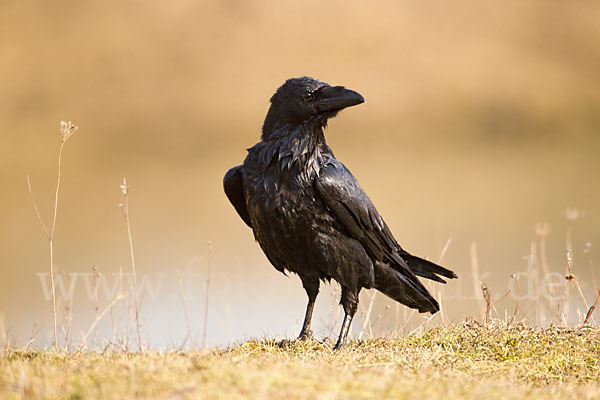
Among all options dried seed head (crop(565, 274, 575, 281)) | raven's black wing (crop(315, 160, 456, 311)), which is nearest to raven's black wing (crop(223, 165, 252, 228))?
raven's black wing (crop(315, 160, 456, 311))

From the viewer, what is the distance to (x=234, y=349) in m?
3.93

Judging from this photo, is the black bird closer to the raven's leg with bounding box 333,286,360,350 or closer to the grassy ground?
the raven's leg with bounding box 333,286,360,350

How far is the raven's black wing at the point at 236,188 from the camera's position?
15.6 feet

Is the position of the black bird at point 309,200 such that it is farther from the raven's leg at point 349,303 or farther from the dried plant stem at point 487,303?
A: the dried plant stem at point 487,303

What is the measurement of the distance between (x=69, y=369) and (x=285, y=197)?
1.90m

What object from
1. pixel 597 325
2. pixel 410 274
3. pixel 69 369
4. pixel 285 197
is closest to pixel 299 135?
pixel 285 197

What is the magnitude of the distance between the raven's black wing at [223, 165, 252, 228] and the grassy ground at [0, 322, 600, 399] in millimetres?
1263

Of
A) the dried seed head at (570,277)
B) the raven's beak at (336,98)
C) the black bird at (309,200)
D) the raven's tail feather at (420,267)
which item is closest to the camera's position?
the black bird at (309,200)

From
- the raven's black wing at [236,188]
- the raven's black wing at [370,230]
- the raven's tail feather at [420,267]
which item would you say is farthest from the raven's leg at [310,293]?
the raven's tail feather at [420,267]

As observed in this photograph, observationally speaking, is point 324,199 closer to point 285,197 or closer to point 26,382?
point 285,197

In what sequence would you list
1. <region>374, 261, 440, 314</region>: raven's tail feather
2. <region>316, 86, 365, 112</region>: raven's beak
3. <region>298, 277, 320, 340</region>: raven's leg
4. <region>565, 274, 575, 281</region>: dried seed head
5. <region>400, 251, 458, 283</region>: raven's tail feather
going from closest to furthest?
1. <region>316, 86, 365, 112</region>: raven's beak
2. <region>298, 277, 320, 340</region>: raven's leg
3. <region>565, 274, 575, 281</region>: dried seed head
4. <region>374, 261, 440, 314</region>: raven's tail feather
5. <region>400, 251, 458, 283</region>: raven's tail feather

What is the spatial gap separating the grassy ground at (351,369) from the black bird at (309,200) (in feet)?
1.93

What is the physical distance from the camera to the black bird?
4371 mm

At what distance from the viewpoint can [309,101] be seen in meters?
4.54
